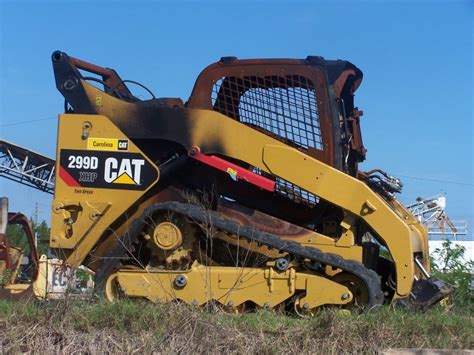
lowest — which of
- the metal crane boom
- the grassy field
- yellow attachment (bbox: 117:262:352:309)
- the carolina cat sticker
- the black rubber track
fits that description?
the grassy field

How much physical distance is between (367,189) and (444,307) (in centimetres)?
154

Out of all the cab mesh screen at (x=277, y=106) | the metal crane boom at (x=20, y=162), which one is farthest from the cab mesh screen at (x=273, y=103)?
the metal crane boom at (x=20, y=162)

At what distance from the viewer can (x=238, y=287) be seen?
669 cm

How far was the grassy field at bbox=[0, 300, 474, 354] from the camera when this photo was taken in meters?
5.37

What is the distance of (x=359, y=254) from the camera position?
6855 mm

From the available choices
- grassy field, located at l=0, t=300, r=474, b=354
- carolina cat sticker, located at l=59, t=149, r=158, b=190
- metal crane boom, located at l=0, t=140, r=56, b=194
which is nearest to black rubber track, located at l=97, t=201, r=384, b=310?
carolina cat sticker, located at l=59, t=149, r=158, b=190

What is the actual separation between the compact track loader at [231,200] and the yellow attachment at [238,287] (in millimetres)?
10

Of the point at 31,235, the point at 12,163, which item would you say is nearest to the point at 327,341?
the point at 31,235

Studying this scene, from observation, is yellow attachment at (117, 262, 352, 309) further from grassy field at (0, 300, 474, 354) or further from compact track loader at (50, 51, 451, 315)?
grassy field at (0, 300, 474, 354)

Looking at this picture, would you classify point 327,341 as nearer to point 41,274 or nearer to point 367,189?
point 367,189

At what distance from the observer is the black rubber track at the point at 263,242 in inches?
255

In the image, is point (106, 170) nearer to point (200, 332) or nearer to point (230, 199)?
point (230, 199)

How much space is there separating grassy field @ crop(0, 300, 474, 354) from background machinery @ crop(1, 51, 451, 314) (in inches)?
39.5

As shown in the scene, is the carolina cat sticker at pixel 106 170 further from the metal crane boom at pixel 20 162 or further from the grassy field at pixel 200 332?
the metal crane boom at pixel 20 162
